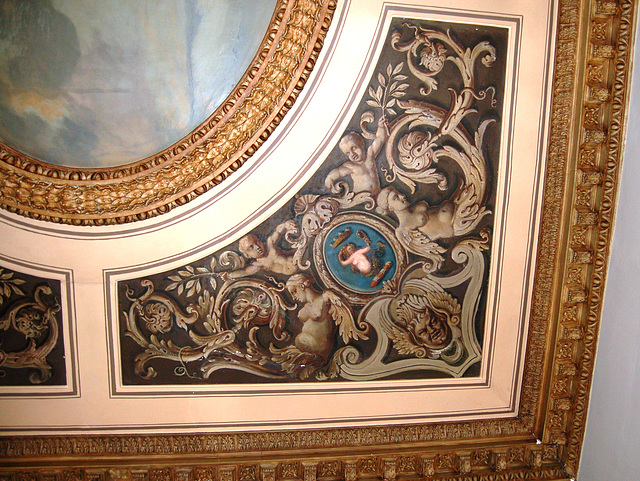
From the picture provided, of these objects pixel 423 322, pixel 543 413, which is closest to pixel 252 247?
pixel 423 322

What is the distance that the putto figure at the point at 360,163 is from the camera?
2.42m

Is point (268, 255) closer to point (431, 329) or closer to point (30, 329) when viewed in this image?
point (431, 329)

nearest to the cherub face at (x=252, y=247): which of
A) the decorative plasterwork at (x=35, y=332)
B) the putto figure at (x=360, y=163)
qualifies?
the putto figure at (x=360, y=163)

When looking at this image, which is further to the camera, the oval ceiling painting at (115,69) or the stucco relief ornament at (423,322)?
the stucco relief ornament at (423,322)

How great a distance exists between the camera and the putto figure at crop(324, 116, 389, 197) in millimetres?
2416

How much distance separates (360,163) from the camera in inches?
96.3

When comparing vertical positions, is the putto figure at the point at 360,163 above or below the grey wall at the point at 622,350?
above

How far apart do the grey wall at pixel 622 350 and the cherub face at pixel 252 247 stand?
190 centimetres

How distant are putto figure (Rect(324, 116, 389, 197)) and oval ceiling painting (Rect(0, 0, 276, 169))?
0.64 m

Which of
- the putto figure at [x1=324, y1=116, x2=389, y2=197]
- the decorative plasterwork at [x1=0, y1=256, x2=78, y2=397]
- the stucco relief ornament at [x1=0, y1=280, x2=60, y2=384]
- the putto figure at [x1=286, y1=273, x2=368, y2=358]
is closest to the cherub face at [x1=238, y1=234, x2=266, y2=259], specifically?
the putto figure at [x1=286, y1=273, x2=368, y2=358]

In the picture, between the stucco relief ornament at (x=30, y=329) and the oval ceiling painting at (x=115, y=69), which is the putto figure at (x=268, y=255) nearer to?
the oval ceiling painting at (x=115, y=69)

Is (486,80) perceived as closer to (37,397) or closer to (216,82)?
(216,82)

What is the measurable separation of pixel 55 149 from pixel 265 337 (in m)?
1.44

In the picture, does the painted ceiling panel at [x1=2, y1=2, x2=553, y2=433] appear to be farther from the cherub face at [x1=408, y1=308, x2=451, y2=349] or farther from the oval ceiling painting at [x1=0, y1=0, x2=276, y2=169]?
the oval ceiling painting at [x1=0, y1=0, x2=276, y2=169]
